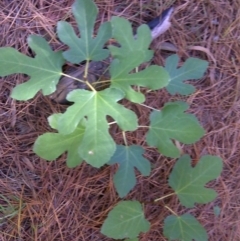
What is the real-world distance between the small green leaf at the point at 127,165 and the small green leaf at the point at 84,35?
1.08 ft

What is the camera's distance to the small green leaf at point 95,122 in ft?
3.94

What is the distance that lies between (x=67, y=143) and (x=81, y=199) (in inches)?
12.1

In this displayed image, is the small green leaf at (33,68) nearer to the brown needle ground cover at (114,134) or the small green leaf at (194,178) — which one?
the brown needle ground cover at (114,134)

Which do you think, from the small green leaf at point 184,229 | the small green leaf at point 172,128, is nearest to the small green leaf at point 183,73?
the small green leaf at point 172,128

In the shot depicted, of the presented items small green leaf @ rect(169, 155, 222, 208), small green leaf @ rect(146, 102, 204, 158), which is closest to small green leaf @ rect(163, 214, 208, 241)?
small green leaf @ rect(169, 155, 222, 208)

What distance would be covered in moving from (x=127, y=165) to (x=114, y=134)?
0.55 ft

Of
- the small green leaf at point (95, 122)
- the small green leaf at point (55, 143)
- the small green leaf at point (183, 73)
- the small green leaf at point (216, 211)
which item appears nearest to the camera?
the small green leaf at point (95, 122)

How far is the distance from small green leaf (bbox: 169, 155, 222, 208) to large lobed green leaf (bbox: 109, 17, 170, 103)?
342 millimetres

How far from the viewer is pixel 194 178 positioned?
4.84 feet

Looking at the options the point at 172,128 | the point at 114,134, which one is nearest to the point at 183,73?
the point at 172,128

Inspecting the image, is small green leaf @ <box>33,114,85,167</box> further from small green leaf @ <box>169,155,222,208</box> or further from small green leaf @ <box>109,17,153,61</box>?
small green leaf @ <box>169,155,222,208</box>

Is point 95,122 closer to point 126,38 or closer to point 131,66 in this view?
point 131,66

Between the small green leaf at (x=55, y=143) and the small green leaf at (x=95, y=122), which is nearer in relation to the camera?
the small green leaf at (x=95, y=122)

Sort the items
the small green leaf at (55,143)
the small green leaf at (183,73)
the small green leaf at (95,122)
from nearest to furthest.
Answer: the small green leaf at (95,122), the small green leaf at (55,143), the small green leaf at (183,73)
